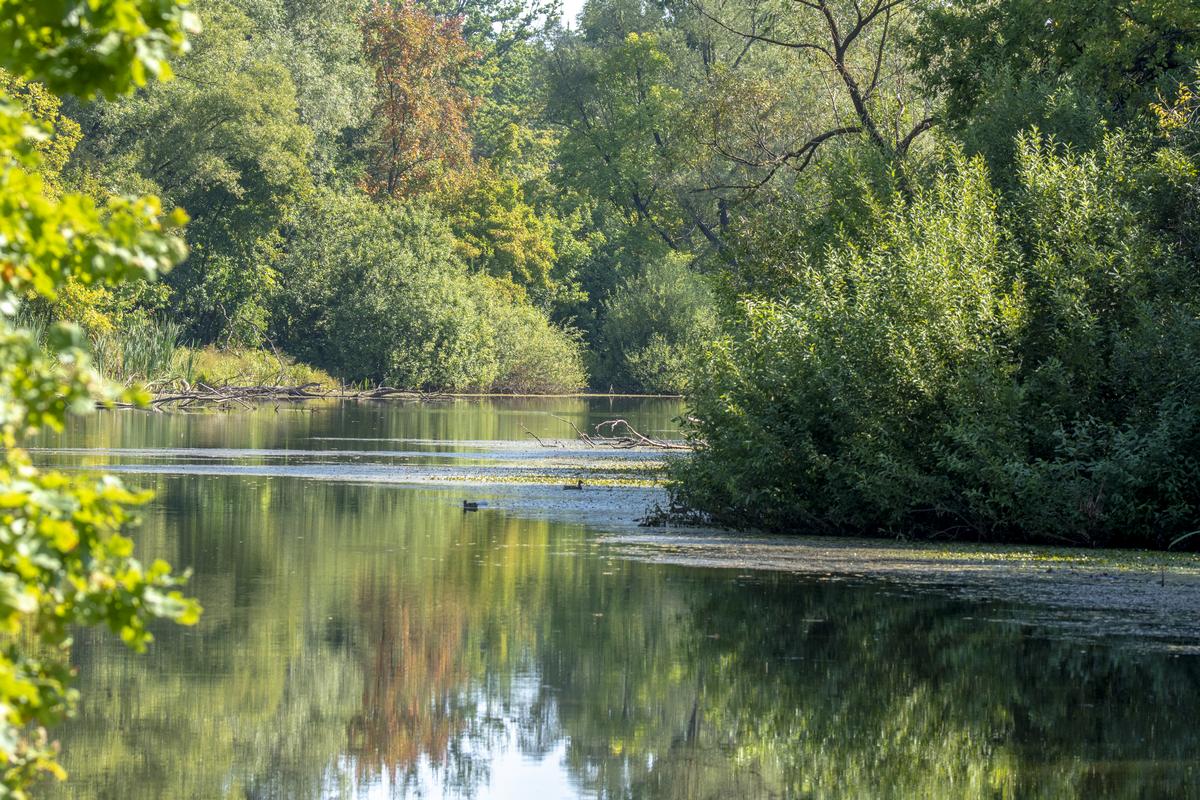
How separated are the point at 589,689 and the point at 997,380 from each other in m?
10.00

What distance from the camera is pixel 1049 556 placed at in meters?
18.9

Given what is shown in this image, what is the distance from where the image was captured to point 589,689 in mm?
11773

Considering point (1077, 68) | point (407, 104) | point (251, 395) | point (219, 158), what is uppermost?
point (407, 104)

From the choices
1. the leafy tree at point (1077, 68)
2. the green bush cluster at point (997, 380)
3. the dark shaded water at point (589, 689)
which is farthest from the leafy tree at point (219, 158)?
the dark shaded water at point (589, 689)

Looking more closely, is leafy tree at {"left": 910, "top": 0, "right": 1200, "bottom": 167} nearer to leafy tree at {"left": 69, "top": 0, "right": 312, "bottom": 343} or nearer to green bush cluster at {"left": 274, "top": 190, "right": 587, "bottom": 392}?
leafy tree at {"left": 69, "top": 0, "right": 312, "bottom": 343}

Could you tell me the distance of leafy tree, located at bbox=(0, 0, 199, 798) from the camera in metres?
4.02

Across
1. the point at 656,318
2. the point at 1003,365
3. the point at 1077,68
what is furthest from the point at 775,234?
the point at 656,318

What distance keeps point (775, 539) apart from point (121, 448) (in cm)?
1701

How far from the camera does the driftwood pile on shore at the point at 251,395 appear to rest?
52344 millimetres

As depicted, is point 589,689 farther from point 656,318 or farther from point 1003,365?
point 656,318

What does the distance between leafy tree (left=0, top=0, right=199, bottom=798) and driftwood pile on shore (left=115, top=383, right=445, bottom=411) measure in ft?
148

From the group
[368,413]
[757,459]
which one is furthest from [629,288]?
[757,459]

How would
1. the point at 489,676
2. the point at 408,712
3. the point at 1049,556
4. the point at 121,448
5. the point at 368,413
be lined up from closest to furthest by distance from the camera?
the point at 408,712 < the point at 489,676 < the point at 1049,556 < the point at 121,448 < the point at 368,413

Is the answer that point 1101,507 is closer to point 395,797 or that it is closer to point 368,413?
point 395,797
